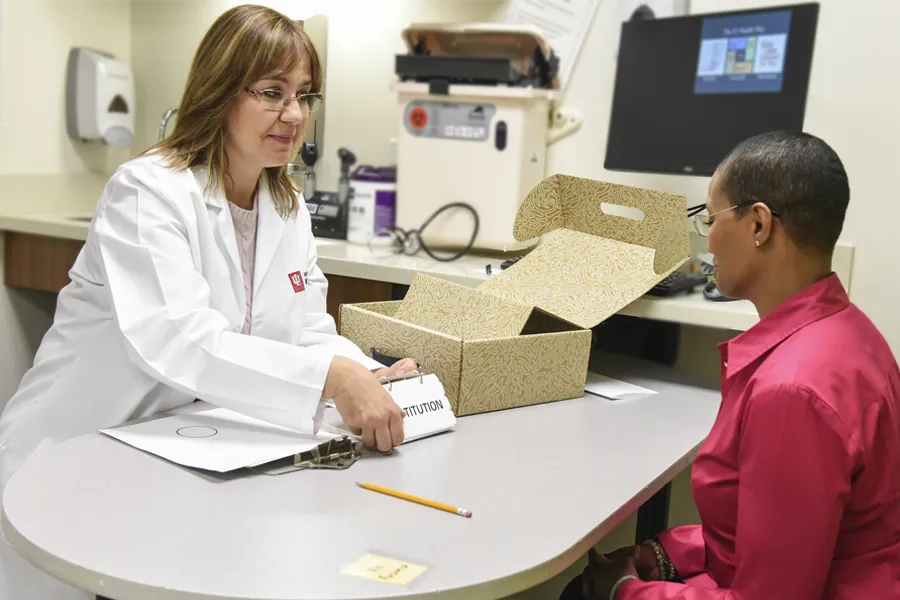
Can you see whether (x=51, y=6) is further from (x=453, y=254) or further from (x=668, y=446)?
(x=668, y=446)

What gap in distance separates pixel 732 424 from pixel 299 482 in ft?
1.75

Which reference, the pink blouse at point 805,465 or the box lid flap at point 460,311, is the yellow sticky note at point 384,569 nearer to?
the pink blouse at point 805,465

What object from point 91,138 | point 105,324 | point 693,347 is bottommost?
point 693,347

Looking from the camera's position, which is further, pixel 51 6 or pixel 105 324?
pixel 51 6

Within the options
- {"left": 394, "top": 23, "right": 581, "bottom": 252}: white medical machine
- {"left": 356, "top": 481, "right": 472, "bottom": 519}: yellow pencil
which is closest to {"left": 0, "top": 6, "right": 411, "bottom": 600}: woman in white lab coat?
{"left": 356, "top": 481, "right": 472, "bottom": 519}: yellow pencil

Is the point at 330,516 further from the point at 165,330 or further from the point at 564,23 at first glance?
the point at 564,23

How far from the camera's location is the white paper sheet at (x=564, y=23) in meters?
2.40

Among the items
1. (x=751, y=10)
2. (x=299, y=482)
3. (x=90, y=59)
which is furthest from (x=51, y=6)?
(x=299, y=482)

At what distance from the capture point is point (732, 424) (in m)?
1.07

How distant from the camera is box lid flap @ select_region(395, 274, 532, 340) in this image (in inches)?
62.0

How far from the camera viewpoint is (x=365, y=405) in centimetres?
124

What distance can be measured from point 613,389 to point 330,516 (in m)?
0.80

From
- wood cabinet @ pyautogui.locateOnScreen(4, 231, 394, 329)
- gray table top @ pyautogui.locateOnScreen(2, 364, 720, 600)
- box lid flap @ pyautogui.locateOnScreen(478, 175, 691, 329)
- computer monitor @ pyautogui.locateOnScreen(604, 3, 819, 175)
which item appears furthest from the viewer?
wood cabinet @ pyautogui.locateOnScreen(4, 231, 394, 329)

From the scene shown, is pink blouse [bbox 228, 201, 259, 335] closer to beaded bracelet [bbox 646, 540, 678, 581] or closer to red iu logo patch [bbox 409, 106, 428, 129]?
beaded bracelet [bbox 646, 540, 678, 581]
